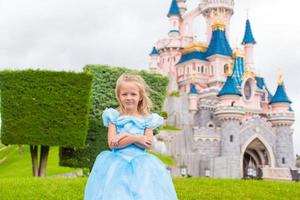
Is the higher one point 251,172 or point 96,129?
point 96,129

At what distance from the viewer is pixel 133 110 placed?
474 centimetres

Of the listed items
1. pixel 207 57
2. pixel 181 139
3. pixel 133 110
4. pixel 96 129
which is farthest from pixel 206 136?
pixel 133 110

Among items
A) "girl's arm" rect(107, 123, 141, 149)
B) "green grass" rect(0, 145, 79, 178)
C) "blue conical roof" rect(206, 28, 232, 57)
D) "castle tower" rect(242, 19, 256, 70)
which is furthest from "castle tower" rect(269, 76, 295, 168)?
"girl's arm" rect(107, 123, 141, 149)

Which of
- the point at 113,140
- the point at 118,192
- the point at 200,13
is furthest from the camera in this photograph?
the point at 200,13

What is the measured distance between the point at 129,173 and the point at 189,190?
656 cm

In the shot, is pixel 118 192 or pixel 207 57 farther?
pixel 207 57

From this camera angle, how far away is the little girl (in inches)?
168

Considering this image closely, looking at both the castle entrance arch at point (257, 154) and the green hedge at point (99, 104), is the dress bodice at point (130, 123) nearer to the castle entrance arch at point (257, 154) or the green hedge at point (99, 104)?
the green hedge at point (99, 104)

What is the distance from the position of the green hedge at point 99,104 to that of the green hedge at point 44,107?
7.21 feet

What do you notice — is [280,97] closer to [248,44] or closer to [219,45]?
[219,45]

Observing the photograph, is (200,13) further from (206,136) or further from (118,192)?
(118,192)

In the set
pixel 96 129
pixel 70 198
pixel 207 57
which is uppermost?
pixel 207 57

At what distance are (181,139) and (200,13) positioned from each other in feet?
74.4

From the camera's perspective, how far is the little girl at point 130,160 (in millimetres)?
4266
